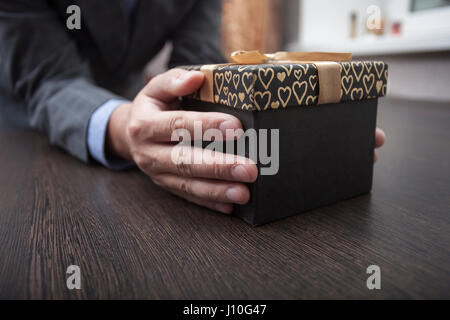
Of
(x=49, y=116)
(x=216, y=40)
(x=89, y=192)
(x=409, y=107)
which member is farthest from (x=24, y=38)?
(x=409, y=107)

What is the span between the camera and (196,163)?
1.25 ft

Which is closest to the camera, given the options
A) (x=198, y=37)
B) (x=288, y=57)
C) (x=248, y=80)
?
(x=248, y=80)

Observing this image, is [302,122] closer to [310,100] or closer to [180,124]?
[310,100]

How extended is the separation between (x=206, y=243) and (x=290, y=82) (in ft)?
0.58

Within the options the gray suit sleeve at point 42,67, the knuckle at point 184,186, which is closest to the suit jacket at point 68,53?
the gray suit sleeve at point 42,67

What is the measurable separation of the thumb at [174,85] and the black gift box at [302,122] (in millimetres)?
13

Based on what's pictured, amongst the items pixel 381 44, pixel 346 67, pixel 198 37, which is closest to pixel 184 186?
pixel 346 67

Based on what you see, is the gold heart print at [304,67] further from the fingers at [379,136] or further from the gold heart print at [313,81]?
the fingers at [379,136]

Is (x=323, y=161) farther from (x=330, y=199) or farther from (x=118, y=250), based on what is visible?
(x=118, y=250)

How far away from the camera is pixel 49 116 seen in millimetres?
636

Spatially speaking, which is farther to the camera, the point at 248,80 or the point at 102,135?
the point at 102,135
